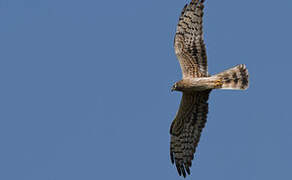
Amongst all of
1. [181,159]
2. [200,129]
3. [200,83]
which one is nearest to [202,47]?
[200,83]

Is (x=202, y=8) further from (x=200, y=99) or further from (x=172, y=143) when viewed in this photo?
(x=172, y=143)

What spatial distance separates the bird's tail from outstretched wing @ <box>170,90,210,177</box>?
37 cm

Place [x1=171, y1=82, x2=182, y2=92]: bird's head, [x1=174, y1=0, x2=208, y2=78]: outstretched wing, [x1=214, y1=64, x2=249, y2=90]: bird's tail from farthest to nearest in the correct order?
[x1=174, y1=0, x2=208, y2=78]: outstretched wing → [x1=214, y1=64, x2=249, y2=90]: bird's tail → [x1=171, y1=82, x2=182, y2=92]: bird's head

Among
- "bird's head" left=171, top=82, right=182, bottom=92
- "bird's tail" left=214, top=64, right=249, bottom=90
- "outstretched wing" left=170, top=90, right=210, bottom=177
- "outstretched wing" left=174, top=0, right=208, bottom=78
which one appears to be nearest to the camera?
"bird's head" left=171, top=82, right=182, bottom=92

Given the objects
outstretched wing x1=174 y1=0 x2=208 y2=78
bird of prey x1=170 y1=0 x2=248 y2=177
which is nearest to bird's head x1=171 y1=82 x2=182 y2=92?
bird of prey x1=170 y1=0 x2=248 y2=177

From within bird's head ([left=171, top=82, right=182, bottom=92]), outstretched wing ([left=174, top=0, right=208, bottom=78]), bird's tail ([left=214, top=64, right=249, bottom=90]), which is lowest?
bird's head ([left=171, top=82, right=182, bottom=92])

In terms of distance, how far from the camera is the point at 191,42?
830cm

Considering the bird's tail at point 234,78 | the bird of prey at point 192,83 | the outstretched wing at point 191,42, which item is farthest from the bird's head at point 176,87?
the bird's tail at point 234,78

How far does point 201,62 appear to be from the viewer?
818cm

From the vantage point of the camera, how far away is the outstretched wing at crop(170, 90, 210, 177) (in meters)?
8.31

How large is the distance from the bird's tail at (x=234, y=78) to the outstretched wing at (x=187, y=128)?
37 cm

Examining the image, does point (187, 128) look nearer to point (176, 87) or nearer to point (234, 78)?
point (176, 87)

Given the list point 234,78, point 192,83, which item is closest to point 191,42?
point 192,83

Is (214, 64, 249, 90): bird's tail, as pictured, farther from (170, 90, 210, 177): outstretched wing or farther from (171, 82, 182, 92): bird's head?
(171, 82, 182, 92): bird's head
